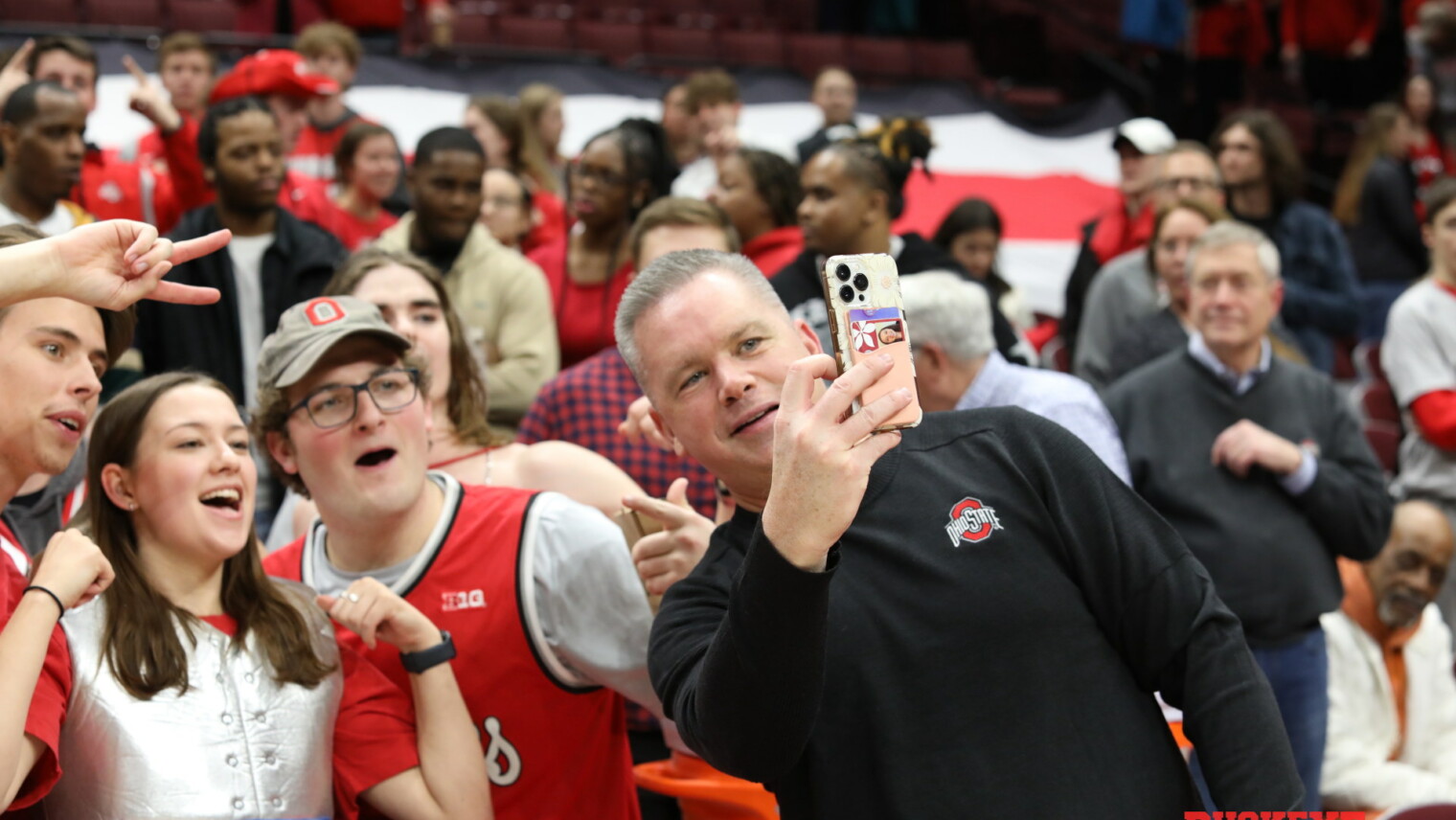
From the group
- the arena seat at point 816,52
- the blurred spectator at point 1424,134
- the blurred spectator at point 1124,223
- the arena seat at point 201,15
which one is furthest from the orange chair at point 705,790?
the arena seat at point 816,52

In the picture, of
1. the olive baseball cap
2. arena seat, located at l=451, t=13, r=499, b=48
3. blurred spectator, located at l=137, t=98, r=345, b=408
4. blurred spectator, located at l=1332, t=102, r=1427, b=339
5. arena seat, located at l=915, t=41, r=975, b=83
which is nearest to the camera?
the olive baseball cap

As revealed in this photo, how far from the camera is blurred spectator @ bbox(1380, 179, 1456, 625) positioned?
552cm

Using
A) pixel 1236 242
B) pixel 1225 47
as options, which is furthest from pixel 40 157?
pixel 1225 47

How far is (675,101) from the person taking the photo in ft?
25.4

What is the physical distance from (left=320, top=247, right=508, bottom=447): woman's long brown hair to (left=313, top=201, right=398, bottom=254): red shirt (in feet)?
6.92

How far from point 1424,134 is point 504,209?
5857 millimetres

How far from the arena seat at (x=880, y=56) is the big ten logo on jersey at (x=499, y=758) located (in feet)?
31.8

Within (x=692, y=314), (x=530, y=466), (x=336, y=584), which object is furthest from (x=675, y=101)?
(x=692, y=314)

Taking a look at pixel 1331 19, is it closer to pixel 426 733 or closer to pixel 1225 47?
pixel 1225 47

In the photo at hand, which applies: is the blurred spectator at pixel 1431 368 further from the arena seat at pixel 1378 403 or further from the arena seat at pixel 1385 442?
the arena seat at pixel 1378 403

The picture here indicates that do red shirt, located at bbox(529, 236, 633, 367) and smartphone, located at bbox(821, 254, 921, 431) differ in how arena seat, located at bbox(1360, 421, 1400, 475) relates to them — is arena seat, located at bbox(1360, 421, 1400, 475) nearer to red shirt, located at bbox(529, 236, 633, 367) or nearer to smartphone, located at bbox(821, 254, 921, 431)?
red shirt, located at bbox(529, 236, 633, 367)

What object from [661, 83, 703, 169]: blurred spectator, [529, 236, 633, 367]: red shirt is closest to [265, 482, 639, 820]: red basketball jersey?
[529, 236, 633, 367]: red shirt

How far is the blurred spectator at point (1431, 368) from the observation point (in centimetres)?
552

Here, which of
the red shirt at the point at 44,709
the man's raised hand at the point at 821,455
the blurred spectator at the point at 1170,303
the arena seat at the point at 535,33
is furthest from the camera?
the arena seat at the point at 535,33
